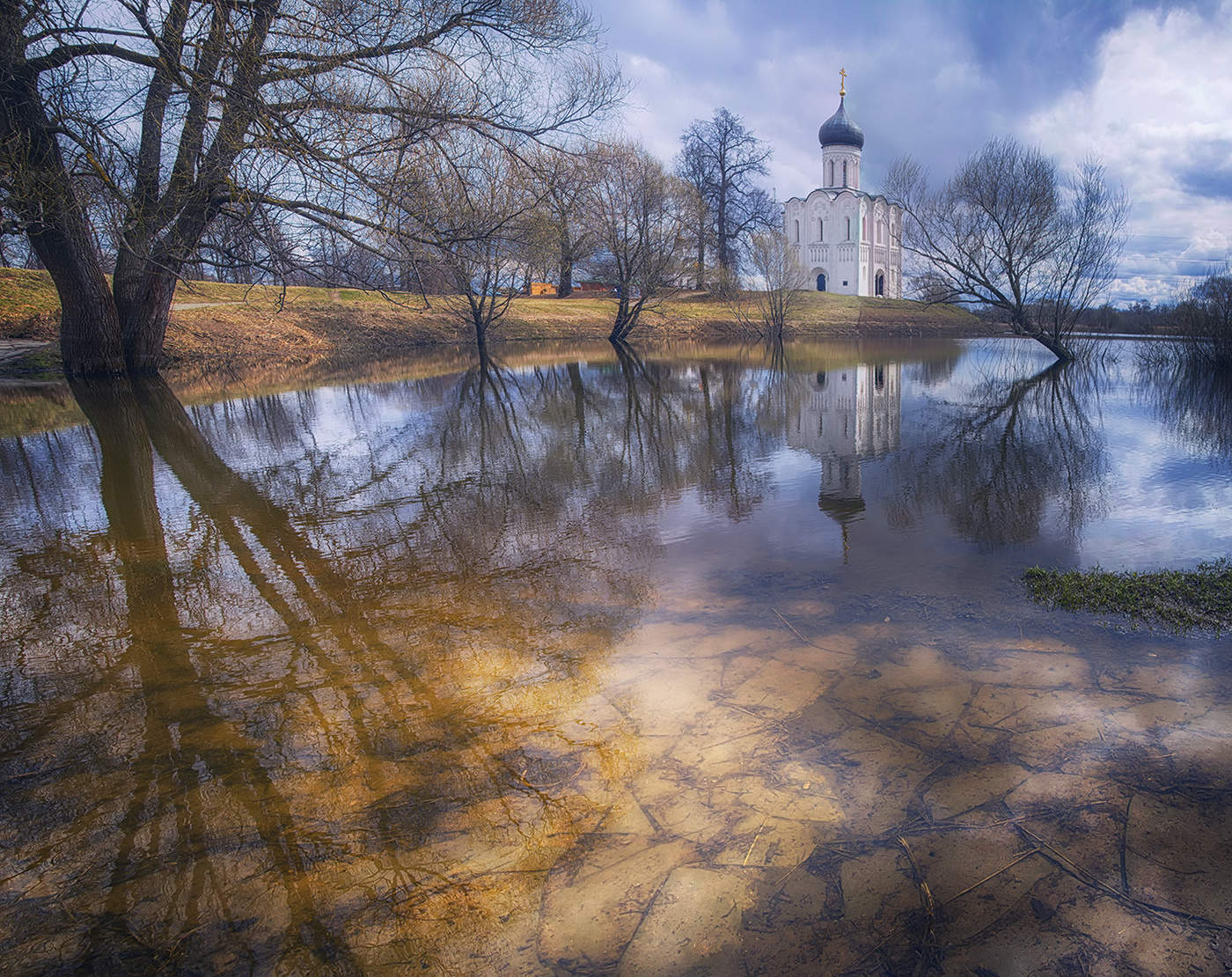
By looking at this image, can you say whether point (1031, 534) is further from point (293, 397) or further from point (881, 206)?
point (881, 206)

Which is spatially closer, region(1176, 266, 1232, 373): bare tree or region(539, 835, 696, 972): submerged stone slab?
region(539, 835, 696, 972): submerged stone slab

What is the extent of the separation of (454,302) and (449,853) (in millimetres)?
30056

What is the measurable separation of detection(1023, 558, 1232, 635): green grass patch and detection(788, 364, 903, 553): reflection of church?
4.46 ft

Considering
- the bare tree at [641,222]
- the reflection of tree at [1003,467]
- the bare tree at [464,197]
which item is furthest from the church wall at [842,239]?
the bare tree at [464,197]

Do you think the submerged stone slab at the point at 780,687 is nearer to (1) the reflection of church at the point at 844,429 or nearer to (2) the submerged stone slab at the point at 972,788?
(2) the submerged stone slab at the point at 972,788

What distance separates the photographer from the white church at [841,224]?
209 ft

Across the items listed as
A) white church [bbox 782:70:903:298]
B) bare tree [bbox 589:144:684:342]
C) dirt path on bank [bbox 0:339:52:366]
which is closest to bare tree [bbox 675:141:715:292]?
bare tree [bbox 589:144:684:342]

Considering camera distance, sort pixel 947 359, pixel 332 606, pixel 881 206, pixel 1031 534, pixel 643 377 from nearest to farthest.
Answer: pixel 332 606 < pixel 1031 534 < pixel 643 377 < pixel 947 359 < pixel 881 206

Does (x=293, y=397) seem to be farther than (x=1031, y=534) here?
Yes

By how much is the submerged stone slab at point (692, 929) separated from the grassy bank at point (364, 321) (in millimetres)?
12339

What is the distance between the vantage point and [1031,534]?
5.38 metres

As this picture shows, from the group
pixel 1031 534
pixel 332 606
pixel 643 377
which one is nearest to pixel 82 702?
pixel 332 606

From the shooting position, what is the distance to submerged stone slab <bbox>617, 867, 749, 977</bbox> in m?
1.92

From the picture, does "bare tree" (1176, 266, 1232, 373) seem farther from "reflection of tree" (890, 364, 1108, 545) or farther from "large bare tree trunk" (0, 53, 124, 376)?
"large bare tree trunk" (0, 53, 124, 376)
